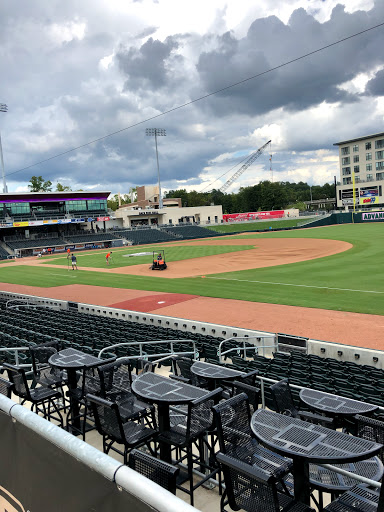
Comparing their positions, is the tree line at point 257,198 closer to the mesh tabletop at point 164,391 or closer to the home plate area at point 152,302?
the home plate area at point 152,302

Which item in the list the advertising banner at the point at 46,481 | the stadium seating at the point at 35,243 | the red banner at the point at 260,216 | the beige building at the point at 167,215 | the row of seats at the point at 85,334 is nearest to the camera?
the advertising banner at the point at 46,481

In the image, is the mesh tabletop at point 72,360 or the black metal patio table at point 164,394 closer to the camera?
the black metal patio table at point 164,394

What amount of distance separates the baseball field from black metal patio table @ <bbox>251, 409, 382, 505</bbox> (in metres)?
13.7

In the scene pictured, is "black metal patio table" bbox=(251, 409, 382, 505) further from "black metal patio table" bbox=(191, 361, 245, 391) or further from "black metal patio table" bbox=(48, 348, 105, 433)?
"black metal patio table" bbox=(48, 348, 105, 433)

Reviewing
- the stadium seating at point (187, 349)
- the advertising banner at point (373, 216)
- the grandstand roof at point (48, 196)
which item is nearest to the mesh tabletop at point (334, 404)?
the stadium seating at point (187, 349)

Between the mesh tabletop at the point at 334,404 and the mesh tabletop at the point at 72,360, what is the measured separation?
3246 mm

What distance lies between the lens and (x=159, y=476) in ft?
10.9

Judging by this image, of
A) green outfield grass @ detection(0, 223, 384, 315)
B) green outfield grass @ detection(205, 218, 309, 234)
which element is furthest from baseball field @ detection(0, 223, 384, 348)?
green outfield grass @ detection(205, 218, 309, 234)

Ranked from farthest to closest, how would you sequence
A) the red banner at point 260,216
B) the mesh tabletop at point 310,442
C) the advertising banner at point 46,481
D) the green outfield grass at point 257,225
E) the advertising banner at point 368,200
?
the red banner at point 260,216 → the advertising banner at point 368,200 → the green outfield grass at point 257,225 → the mesh tabletop at point 310,442 → the advertising banner at point 46,481

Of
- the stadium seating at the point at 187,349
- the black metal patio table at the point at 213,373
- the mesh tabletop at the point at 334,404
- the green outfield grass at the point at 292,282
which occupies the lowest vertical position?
the green outfield grass at the point at 292,282

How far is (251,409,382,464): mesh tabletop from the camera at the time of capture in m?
3.39

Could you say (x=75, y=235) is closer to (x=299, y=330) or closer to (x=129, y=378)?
(x=299, y=330)

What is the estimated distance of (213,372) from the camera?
601 centimetres

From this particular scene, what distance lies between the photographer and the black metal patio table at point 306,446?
3391mm
